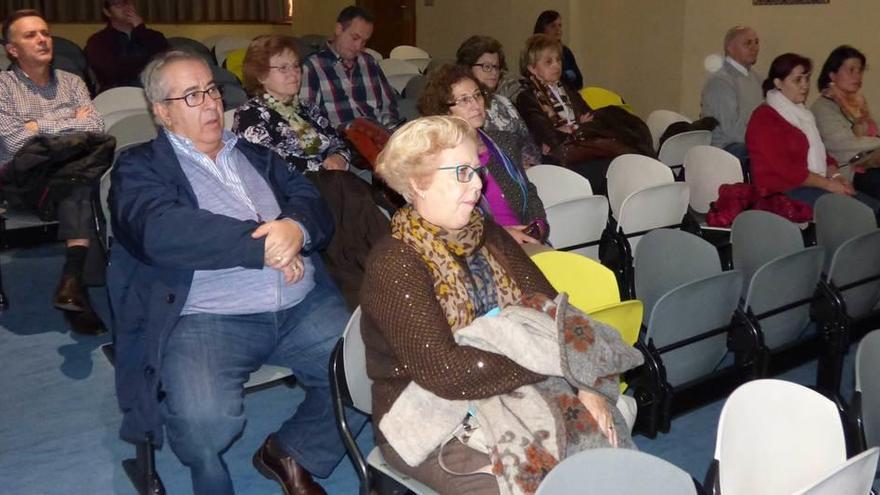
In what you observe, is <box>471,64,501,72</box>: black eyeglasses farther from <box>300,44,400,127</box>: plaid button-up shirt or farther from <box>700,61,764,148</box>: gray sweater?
<box>700,61,764,148</box>: gray sweater

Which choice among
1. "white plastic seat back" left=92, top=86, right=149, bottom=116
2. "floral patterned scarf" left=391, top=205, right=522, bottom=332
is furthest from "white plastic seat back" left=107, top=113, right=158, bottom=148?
"floral patterned scarf" left=391, top=205, right=522, bottom=332

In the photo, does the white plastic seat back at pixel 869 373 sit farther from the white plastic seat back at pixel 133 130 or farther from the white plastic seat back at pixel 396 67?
the white plastic seat back at pixel 396 67

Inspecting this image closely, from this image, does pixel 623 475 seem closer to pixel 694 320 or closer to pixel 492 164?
pixel 694 320

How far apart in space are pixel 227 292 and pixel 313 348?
0.94 feet

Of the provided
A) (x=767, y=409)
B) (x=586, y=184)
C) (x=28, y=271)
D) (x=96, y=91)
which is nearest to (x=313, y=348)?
(x=767, y=409)

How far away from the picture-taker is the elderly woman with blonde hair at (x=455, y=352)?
199 centimetres

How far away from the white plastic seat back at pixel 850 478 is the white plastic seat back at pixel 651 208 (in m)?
2.17

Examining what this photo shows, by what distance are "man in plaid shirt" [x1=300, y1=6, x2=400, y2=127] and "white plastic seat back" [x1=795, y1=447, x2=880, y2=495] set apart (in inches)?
141

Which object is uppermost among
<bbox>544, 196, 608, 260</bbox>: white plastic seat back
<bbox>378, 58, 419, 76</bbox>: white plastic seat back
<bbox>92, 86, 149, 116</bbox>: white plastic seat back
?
<bbox>378, 58, 419, 76</bbox>: white plastic seat back

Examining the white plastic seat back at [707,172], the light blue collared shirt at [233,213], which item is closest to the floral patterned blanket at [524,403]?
the light blue collared shirt at [233,213]

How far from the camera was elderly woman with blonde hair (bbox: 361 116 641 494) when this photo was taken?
199 cm

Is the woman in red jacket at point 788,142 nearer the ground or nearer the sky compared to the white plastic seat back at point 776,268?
nearer the sky

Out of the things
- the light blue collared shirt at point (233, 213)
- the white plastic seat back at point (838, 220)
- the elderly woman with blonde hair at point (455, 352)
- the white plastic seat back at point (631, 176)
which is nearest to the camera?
the elderly woman with blonde hair at point (455, 352)

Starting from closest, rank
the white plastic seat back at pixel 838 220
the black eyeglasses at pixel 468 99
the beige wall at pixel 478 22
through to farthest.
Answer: the black eyeglasses at pixel 468 99, the white plastic seat back at pixel 838 220, the beige wall at pixel 478 22
